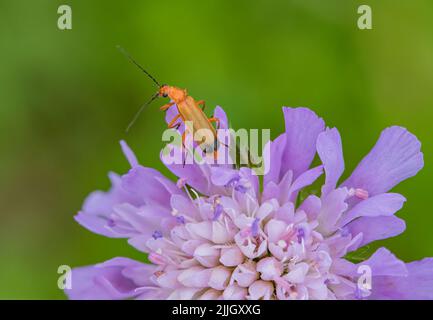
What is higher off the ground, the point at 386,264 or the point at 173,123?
the point at 173,123

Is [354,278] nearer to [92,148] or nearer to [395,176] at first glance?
[395,176]

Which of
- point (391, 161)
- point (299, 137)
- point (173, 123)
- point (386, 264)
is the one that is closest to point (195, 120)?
point (173, 123)

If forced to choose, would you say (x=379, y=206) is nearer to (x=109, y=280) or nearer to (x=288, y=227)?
(x=288, y=227)

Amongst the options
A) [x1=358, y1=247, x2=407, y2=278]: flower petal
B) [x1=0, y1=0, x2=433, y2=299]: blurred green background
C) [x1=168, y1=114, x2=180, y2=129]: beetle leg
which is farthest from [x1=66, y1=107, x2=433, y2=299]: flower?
[x1=0, y1=0, x2=433, y2=299]: blurred green background

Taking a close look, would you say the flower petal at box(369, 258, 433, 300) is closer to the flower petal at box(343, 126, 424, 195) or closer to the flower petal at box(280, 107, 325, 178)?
the flower petal at box(343, 126, 424, 195)

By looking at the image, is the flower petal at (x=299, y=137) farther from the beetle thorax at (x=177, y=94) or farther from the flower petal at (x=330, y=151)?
the beetle thorax at (x=177, y=94)
